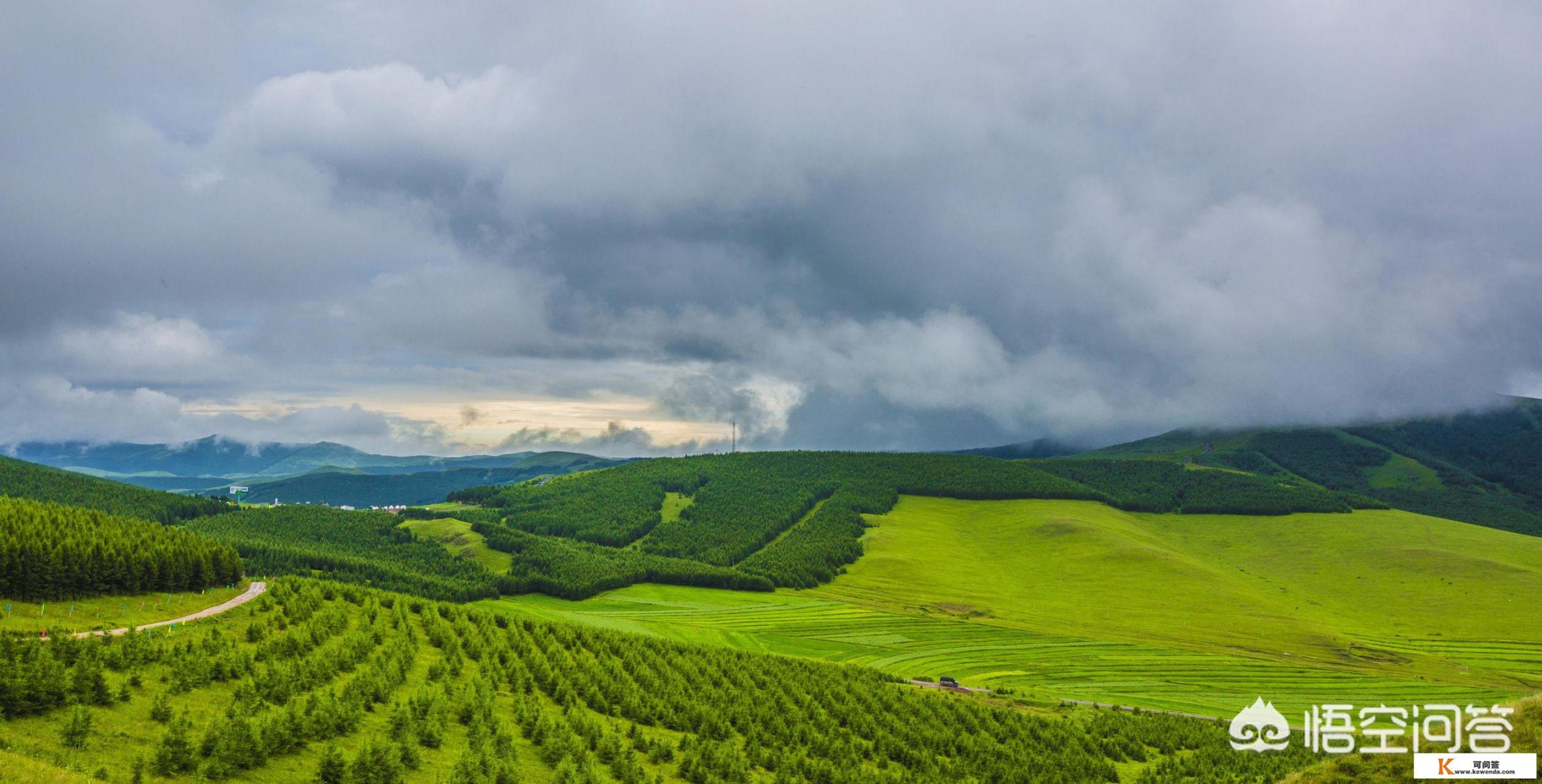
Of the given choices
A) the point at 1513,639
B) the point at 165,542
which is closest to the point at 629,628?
the point at 165,542

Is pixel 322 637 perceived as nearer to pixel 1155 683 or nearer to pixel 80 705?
pixel 80 705

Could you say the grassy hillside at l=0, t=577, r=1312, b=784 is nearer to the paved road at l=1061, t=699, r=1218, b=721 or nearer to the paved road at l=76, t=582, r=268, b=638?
the paved road at l=76, t=582, r=268, b=638

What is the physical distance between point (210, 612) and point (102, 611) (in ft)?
30.9

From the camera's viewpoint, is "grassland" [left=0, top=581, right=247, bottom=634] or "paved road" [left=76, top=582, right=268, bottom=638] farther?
"paved road" [left=76, top=582, right=268, bottom=638]

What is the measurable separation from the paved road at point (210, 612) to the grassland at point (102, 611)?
0.75 m

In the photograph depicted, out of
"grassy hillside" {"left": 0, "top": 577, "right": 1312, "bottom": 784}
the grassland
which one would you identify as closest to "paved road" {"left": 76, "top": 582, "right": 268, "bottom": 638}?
the grassland

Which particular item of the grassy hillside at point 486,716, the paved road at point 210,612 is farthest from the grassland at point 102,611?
the grassy hillside at point 486,716

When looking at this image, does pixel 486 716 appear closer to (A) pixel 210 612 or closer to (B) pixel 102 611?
(A) pixel 210 612

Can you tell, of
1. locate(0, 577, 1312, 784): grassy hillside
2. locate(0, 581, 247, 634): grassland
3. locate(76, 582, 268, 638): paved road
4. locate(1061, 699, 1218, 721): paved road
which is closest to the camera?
locate(0, 577, 1312, 784): grassy hillside

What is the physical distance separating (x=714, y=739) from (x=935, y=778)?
1866 cm

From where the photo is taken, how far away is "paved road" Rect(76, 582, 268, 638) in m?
65.1

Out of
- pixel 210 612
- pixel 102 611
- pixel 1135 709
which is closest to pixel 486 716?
pixel 210 612

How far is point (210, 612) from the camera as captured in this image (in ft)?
276

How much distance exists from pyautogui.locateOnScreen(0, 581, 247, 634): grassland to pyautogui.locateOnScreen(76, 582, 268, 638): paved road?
0.75 metres
